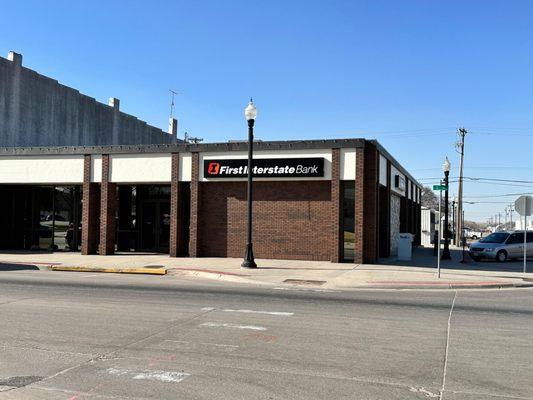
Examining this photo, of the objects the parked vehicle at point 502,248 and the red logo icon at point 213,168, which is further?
the parked vehicle at point 502,248

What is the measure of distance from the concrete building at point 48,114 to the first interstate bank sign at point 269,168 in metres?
16.2

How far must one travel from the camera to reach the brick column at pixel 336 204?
20.8 metres

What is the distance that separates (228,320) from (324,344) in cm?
229

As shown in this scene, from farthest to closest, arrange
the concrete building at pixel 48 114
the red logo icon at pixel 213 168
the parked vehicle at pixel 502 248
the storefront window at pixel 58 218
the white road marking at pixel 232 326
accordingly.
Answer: the concrete building at pixel 48 114
the storefront window at pixel 58 218
the parked vehicle at pixel 502 248
the red logo icon at pixel 213 168
the white road marking at pixel 232 326

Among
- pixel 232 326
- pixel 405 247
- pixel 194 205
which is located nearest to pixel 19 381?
pixel 232 326

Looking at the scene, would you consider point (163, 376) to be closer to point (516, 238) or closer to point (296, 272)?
point (296, 272)

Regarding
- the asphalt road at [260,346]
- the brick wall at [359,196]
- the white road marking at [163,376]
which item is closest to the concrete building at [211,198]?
the brick wall at [359,196]

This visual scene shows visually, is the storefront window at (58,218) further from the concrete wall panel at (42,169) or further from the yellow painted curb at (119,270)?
the yellow painted curb at (119,270)

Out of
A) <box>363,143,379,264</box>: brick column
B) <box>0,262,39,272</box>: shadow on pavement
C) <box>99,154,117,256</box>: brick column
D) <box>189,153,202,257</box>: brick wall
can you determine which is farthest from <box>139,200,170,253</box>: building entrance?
<box>363,143,379,264</box>: brick column

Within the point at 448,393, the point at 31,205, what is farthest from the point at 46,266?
the point at 448,393

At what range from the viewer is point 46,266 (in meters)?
19.5

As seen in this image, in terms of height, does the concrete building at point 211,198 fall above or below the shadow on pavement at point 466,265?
above

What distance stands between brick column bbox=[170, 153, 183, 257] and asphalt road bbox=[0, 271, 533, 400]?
10.4m

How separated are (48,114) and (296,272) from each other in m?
25.1
